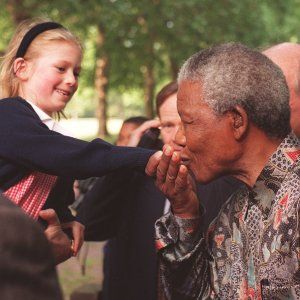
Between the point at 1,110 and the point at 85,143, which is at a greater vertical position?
the point at 1,110

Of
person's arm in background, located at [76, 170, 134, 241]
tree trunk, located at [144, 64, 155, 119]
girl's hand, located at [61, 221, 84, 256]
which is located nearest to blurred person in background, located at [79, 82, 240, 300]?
person's arm in background, located at [76, 170, 134, 241]

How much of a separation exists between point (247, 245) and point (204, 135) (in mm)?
439

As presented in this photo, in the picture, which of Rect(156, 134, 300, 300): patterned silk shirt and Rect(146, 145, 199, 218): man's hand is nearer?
Rect(156, 134, 300, 300): patterned silk shirt

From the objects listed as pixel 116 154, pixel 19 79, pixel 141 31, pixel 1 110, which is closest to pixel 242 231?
pixel 116 154

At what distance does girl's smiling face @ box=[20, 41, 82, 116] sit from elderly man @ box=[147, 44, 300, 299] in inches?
27.3

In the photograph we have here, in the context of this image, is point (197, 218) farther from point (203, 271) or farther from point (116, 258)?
point (116, 258)

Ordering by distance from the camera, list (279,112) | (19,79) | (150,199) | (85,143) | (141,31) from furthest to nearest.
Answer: (141,31) < (150,199) < (19,79) < (85,143) < (279,112)

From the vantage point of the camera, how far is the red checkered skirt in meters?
2.28

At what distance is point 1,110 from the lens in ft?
7.72

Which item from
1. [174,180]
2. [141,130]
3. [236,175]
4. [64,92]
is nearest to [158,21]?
[141,130]

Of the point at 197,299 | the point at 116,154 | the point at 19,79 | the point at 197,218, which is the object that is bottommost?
the point at 197,299

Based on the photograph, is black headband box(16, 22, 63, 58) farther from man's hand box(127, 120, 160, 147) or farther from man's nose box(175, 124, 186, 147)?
man's hand box(127, 120, 160, 147)

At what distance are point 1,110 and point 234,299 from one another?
121 centimetres

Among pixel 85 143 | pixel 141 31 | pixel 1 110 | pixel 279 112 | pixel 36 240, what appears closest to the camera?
pixel 36 240
